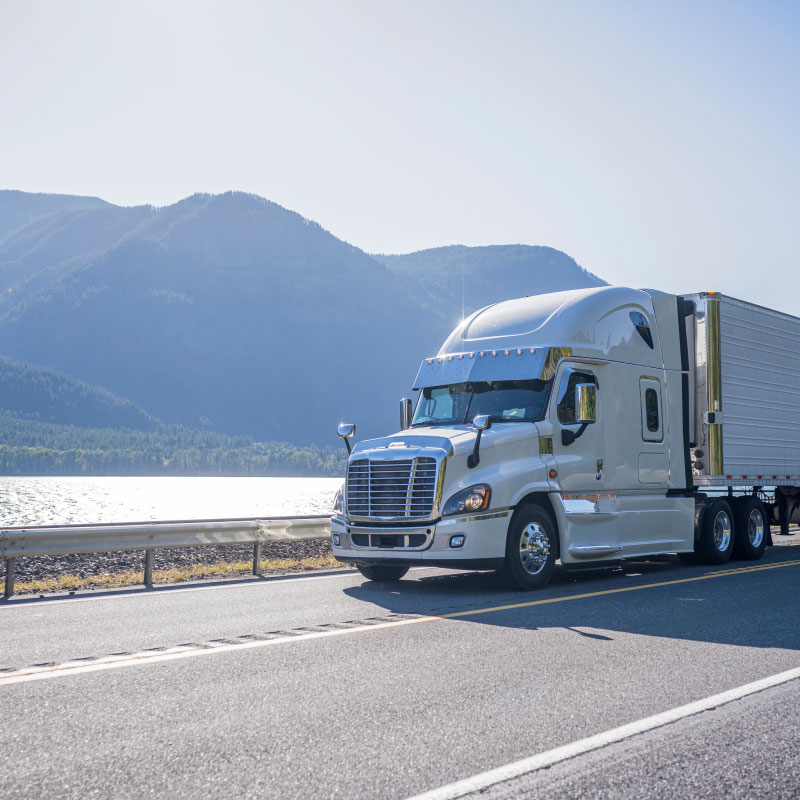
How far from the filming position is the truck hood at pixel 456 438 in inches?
420

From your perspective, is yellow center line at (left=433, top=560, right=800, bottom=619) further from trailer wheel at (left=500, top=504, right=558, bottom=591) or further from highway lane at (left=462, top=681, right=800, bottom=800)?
A: highway lane at (left=462, top=681, right=800, bottom=800)

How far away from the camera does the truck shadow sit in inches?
312

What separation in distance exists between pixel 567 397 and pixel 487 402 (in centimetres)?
102

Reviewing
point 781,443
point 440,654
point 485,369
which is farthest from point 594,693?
point 781,443

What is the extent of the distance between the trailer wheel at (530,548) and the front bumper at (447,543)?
0.57 feet

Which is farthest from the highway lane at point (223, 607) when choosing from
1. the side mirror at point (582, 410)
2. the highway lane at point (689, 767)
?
the highway lane at point (689, 767)

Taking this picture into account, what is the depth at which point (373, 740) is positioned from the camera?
447 centimetres

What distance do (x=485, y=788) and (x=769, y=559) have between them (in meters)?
13.1

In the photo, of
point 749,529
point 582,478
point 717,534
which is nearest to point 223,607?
point 582,478

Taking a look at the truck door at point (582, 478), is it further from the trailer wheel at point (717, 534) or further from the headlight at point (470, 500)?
the trailer wheel at point (717, 534)

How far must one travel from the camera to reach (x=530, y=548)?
10.9m

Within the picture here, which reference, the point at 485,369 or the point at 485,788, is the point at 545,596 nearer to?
the point at 485,369

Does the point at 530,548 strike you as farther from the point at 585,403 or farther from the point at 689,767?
the point at 689,767

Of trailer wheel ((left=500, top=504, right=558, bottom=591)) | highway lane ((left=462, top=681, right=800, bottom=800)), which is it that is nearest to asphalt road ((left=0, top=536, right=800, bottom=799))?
highway lane ((left=462, top=681, right=800, bottom=800))
